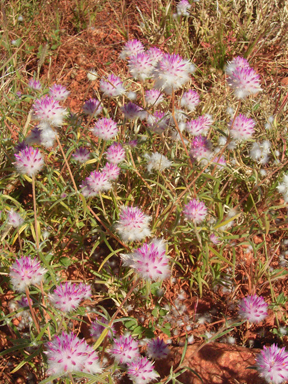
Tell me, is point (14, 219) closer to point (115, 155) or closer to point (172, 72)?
point (115, 155)

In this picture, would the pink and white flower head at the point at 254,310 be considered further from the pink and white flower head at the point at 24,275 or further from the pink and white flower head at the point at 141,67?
the pink and white flower head at the point at 141,67

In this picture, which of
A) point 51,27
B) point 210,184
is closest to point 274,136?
point 210,184

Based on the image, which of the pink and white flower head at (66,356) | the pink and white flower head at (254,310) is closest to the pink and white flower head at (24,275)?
the pink and white flower head at (66,356)

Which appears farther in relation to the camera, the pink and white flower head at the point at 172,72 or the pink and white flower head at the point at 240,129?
the pink and white flower head at the point at 240,129

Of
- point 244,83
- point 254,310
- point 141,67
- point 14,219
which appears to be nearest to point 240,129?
point 244,83

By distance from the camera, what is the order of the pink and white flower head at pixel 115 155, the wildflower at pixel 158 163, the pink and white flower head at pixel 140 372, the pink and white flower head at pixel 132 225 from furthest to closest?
1. the wildflower at pixel 158 163
2. the pink and white flower head at pixel 115 155
3. the pink and white flower head at pixel 132 225
4. the pink and white flower head at pixel 140 372

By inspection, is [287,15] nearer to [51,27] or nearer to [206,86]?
[206,86]

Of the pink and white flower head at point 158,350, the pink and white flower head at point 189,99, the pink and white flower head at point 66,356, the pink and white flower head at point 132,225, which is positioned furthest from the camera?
the pink and white flower head at point 189,99
